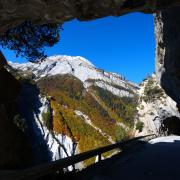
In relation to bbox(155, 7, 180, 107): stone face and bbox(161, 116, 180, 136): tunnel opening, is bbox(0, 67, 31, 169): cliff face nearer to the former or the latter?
bbox(155, 7, 180, 107): stone face

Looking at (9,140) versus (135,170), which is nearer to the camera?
(135,170)

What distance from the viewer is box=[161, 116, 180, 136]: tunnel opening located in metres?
55.4

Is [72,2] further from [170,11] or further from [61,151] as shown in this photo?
[61,151]

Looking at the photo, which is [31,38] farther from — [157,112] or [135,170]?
[157,112]

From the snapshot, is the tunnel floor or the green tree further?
the green tree

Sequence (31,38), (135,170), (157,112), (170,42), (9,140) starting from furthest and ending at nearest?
(157,112)
(170,42)
(31,38)
(9,140)
(135,170)

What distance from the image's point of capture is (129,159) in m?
13.5

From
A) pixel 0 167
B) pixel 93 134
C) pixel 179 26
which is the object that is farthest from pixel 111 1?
pixel 93 134

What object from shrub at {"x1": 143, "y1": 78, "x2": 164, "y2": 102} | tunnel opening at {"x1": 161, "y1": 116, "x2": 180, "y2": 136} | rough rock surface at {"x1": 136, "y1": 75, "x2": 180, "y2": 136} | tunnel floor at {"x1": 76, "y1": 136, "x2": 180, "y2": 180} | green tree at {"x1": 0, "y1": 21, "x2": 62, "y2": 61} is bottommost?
tunnel floor at {"x1": 76, "y1": 136, "x2": 180, "y2": 180}

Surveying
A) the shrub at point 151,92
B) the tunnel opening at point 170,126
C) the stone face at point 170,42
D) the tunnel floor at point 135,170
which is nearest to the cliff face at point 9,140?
the tunnel floor at point 135,170


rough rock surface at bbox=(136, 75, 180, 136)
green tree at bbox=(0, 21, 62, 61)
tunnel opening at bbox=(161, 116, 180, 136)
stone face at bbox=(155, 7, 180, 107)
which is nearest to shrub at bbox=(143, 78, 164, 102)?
rough rock surface at bbox=(136, 75, 180, 136)

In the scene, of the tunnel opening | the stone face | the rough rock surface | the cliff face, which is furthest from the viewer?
the tunnel opening

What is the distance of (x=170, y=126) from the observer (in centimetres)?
5691

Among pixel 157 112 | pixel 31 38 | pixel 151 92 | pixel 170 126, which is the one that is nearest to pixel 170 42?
pixel 31 38
